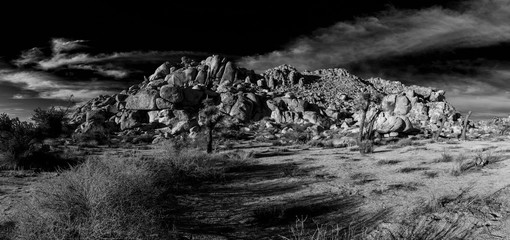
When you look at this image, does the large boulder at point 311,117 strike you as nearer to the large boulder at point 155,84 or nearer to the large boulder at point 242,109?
the large boulder at point 242,109

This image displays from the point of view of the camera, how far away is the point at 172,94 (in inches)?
2584

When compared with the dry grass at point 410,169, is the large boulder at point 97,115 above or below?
above

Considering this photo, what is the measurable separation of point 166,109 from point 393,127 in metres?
45.2

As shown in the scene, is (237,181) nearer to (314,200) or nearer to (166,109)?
(314,200)

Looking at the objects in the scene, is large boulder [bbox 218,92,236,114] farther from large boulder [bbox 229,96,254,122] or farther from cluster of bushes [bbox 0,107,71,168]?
cluster of bushes [bbox 0,107,71,168]

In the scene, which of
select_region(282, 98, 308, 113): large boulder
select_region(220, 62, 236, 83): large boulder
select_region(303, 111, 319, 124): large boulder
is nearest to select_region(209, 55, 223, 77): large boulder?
select_region(220, 62, 236, 83): large boulder

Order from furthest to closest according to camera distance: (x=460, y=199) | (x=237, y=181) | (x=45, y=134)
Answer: (x=45, y=134) → (x=237, y=181) → (x=460, y=199)

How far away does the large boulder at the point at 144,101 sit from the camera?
64375 mm

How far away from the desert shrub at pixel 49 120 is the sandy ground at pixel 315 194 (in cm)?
1298

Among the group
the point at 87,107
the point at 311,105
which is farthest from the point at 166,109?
the point at 311,105

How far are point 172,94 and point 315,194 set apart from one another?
199ft

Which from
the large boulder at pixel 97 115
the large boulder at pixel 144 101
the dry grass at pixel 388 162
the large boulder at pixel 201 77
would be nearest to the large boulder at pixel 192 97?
the large boulder at pixel 144 101

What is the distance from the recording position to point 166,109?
62.7 meters

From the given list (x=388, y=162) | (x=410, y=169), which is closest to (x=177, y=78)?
(x=388, y=162)
